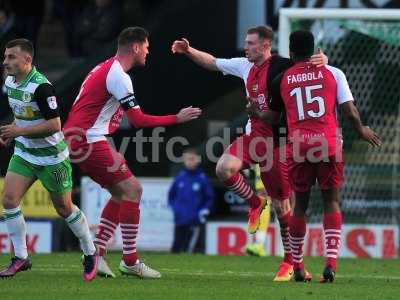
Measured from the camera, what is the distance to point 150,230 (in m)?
20.5

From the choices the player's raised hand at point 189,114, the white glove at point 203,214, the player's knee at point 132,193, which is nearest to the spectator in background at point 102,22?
the white glove at point 203,214

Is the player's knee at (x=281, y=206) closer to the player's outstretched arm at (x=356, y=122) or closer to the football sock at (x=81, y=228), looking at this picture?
the player's outstretched arm at (x=356, y=122)

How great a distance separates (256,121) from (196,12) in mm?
9375

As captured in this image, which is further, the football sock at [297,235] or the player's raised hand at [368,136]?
the football sock at [297,235]

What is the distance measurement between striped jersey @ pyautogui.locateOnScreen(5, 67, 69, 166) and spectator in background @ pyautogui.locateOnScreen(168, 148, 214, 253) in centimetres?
836

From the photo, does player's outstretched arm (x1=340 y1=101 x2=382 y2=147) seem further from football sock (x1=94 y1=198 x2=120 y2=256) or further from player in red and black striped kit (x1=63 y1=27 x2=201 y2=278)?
football sock (x1=94 y1=198 x2=120 y2=256)

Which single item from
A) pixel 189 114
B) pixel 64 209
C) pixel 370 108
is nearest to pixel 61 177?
pixel 64 209

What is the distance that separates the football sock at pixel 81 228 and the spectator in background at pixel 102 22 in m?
10.4

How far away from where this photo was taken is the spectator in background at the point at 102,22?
71.6 feet

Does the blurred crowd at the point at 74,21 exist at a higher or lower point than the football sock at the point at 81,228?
higher

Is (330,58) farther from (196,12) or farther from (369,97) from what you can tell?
(196,12)

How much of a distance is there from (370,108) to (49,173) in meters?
8.47

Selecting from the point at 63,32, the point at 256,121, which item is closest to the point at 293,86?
the point at 256,121

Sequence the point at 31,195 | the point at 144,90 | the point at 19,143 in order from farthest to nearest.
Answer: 1. the point at 144,90
2. the point at 31,195
3. the point at 19,143
